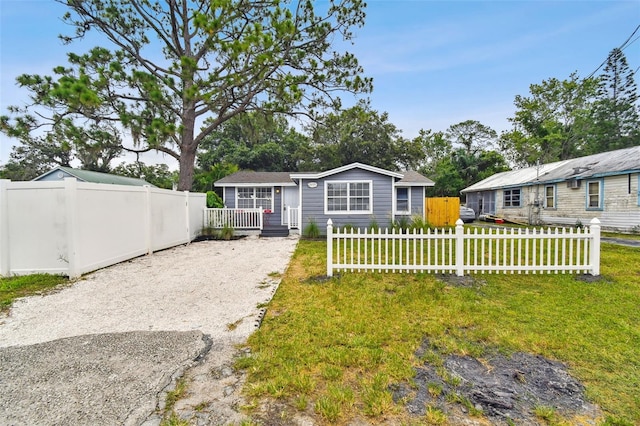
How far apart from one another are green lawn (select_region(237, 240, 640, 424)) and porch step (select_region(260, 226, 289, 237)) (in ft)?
24.7

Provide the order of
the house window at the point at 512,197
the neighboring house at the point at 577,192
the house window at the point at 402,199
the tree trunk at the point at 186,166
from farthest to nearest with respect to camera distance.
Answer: the house window at the point at 512,197 < the house window at the point at 402,199 < the tree trunk at the point at 186,166 < the neighboring house at the point at 577,192

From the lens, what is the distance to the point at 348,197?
1230 cm

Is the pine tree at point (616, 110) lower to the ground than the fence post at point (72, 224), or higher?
higher

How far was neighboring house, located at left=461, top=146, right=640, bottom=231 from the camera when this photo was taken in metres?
12.1

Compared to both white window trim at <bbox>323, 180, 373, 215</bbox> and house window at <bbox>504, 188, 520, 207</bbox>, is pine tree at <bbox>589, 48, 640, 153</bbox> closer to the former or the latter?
house window at <bbox>504, 188, 520, 207</bbox>

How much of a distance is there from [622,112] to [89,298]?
45.4 m

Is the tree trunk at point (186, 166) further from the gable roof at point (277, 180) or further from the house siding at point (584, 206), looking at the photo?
the house siding at point (584, 206)

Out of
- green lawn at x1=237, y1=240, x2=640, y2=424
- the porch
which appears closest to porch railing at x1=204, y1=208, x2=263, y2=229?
the porch

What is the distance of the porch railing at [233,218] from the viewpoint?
12305mm

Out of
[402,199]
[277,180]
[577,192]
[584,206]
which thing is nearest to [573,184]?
[577,192]

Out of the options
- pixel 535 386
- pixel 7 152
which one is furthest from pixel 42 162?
pixel 535 386

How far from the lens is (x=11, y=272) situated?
5.58 m

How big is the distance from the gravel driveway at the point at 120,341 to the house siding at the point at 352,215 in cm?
641

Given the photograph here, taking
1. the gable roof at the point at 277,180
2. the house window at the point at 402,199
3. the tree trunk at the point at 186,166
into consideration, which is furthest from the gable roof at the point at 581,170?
the tree trunk at the point at 186,166
